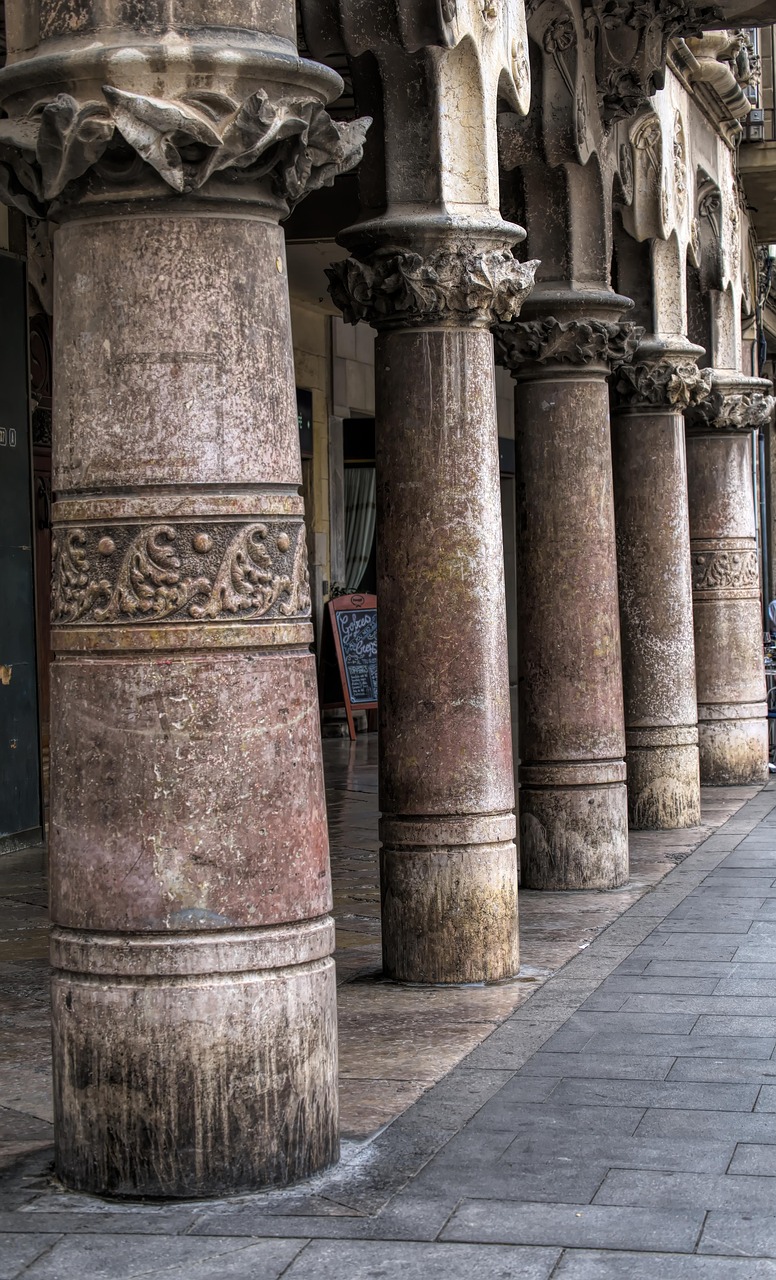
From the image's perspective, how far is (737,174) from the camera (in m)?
17.3

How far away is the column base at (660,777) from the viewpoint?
12.8 m

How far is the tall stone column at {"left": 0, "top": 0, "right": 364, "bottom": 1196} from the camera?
16.0 feet

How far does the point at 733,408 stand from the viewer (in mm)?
15672

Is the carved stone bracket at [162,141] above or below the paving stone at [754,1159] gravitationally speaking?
above

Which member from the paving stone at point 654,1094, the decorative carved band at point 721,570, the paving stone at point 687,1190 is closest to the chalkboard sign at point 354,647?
the decorative carved band at point 721,570

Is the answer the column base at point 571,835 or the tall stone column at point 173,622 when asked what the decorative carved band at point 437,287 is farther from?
the column base at point 571,835

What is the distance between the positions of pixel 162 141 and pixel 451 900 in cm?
374

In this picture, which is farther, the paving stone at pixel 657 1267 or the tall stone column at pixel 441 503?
the tall stone column at pixel 441 503

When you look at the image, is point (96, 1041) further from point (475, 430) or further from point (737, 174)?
point (737, 174)

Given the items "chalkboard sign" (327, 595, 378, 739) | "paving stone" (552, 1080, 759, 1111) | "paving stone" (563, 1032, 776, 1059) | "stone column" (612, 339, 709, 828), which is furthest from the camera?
"chalkboard sign" (327, 595, 378, 739)

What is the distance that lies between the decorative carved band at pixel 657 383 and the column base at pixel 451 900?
18.7 feet

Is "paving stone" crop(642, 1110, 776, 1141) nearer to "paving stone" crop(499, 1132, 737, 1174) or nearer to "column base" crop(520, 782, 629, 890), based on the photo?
"paving stone" crop(499, 1132, 737, 1174)

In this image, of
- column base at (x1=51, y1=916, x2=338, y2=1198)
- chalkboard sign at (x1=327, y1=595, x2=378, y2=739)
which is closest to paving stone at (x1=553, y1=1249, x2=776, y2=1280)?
column base at (x1=51, y1=916, x2=338, y2=1198)

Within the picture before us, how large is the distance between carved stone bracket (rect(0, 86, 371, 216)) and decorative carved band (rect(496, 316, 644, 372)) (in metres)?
5.06
